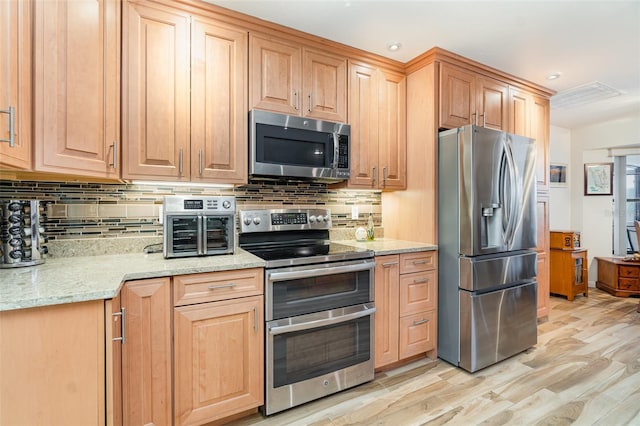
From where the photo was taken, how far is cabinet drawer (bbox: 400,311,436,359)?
236 cm

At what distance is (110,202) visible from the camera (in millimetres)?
1992

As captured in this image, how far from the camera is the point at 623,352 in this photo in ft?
8.75

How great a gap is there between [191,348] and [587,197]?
5689 mm

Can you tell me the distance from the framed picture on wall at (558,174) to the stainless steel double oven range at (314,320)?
13.7 feet

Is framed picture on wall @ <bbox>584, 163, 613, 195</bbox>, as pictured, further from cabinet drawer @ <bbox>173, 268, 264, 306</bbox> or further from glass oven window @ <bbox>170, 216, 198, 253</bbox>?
glass oven window @ <bbox>170, 216, 198, 253</bbox>

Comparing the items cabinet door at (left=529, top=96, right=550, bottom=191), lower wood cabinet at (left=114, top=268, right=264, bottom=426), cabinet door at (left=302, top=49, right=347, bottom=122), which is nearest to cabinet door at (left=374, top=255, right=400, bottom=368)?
lower wood cabinet at (left=114, top=268, right=264, bottom=426)

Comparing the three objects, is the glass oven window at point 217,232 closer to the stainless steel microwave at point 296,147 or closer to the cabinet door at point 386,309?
the stainless steel microwave at point 296,147

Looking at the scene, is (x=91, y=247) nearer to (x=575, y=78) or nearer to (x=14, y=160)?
(x=14, y=160)

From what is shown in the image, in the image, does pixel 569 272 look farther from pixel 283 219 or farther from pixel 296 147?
pixel 296 147

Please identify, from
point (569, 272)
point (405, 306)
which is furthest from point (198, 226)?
point (569, 272)

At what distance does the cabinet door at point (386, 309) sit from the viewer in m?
2.23

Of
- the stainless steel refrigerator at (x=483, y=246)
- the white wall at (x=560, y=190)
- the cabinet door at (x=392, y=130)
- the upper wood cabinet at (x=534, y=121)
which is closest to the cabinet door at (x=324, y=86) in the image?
the cabinet door at (x=392, y=130)

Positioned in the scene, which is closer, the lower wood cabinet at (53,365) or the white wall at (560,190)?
the lower wood cabinet at (53,365)

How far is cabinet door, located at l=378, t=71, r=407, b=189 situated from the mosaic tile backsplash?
2.68ft
